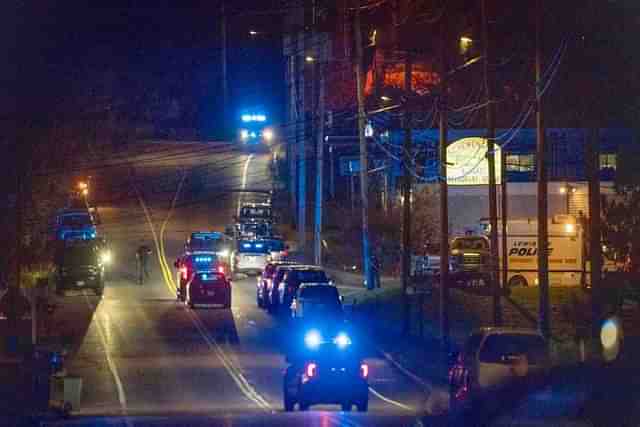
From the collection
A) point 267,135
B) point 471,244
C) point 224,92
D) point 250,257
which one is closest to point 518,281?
point 471,244

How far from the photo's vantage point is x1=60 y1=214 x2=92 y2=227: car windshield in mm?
57022

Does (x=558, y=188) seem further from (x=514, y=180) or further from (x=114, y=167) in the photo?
(x=114, y=167)

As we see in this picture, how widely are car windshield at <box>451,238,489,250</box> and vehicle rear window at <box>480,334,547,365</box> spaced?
28.2 metres

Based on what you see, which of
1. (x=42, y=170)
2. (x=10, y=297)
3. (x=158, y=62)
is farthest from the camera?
(x=158, y=62)

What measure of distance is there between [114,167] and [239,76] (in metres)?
44.2

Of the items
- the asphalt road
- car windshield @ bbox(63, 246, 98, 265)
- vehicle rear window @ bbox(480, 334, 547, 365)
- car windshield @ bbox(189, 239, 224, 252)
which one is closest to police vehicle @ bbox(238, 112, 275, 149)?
the asphalt road

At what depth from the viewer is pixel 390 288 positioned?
149 feet

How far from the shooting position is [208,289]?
43875 mm

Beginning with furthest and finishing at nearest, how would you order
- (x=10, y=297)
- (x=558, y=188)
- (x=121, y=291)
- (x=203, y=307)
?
(x=558, y=188), (x=121, y=291), (x=203, y=307), (x=10, y=297)

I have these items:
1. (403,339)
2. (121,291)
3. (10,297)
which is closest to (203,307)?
(121,291)

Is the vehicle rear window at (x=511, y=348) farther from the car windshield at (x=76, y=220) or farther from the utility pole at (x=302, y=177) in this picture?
the car windshield at (x=76, y=220)

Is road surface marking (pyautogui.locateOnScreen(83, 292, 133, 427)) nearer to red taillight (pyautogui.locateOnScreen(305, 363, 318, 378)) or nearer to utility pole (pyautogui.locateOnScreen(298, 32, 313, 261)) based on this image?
red taillight (pyautogui.locateOnScreen(305, 363, 318, 378))

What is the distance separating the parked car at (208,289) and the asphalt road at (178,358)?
1.54 feet

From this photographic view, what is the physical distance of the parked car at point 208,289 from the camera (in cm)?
4372
